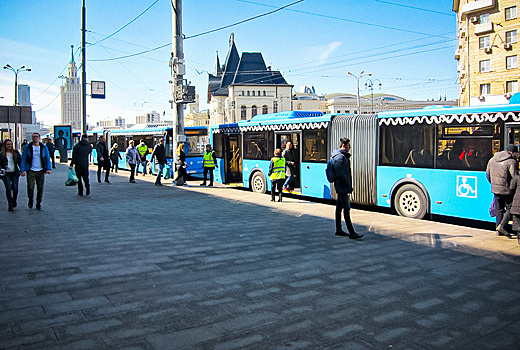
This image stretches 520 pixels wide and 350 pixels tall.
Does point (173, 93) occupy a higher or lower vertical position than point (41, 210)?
higher

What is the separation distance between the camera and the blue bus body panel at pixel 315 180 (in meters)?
14.4

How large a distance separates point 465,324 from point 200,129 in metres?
21.9

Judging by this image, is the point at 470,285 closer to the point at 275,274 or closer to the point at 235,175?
the point at 275,274

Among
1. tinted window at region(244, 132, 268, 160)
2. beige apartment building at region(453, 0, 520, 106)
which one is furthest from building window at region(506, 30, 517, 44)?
tinted window at region(244, 132, 268, 160)

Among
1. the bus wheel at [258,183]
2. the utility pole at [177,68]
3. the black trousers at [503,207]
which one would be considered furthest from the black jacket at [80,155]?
the black trousers at [503,207]

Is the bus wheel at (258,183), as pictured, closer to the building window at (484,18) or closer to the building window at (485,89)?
the building window at (485,89)

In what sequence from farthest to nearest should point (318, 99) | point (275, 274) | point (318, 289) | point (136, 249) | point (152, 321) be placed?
point (318, 99) → point (136, 249) → point (275, 274) → point (318, 289) → point (152, 321)

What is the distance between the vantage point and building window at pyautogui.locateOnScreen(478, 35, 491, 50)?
50.2 m

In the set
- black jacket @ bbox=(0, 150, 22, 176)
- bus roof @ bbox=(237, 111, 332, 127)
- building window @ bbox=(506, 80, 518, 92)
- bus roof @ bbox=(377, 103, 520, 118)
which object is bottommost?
black jacket @ bbox=(0, 150, 22, 176)

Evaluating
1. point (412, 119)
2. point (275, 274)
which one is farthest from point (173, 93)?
point (275, 274)

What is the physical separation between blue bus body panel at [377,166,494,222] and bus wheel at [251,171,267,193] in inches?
235

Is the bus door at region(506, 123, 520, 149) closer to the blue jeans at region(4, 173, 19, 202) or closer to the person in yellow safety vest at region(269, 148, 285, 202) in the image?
the person in yellow safety vest at region(269, 148, 285, 202)

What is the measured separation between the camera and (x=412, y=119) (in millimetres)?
11703

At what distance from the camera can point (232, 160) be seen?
19703mm
